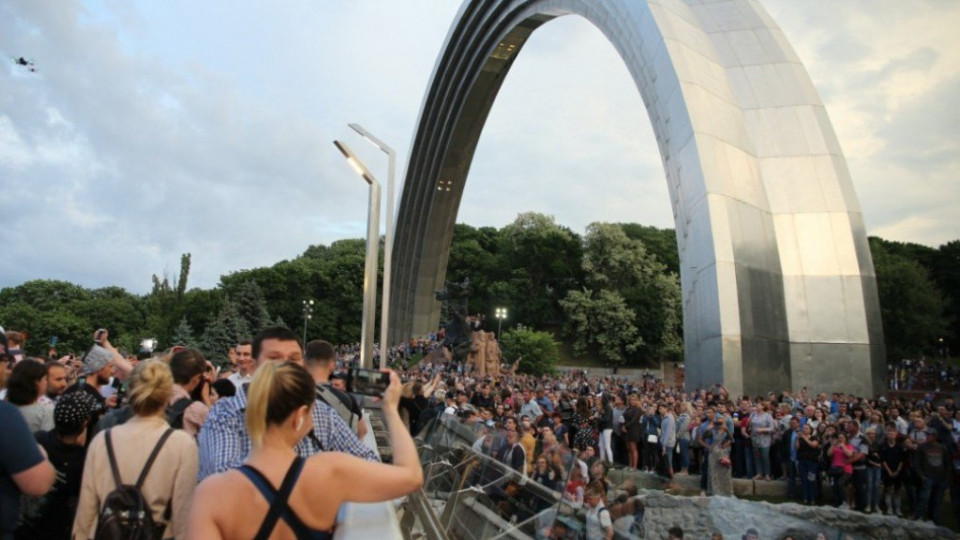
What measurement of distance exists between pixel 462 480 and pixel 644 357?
46379 millimetres

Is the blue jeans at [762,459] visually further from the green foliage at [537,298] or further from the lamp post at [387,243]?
the green foliage at [537,298]

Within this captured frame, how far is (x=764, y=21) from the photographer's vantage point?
16.8 meters

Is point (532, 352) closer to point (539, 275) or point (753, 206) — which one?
point (539, 275)

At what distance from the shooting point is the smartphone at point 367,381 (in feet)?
6.74

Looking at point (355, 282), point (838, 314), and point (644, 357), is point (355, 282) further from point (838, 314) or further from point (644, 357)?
point (838, 314)

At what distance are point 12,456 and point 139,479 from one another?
1.89 feet

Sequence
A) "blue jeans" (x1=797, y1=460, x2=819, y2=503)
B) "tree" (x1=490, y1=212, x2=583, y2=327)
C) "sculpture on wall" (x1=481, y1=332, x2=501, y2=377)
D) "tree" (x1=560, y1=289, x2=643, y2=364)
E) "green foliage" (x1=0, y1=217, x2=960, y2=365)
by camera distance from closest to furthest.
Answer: "blue jeans" (x1=797, y1=460, x2=819, y2=503), "sculpture on wall" (x1=481, y1=332, x2=501, y2=377), "green foliage" (x1=0, y1=217, x2=960, y2=365), "tree" (x1=560, y1=289, x2=643, y2=364), "tree" (x1=490, y1=212, x2=583, y2=327)

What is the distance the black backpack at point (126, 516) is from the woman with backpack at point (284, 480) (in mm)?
802

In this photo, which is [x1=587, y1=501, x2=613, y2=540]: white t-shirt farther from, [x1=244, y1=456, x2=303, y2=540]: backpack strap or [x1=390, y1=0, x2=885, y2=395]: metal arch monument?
[x1=390, y1=0, x2=885, y2=395]: metal arch monument

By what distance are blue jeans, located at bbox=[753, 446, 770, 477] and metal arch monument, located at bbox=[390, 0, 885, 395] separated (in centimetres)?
319

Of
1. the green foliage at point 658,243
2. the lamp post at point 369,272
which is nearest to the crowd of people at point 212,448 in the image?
the lamp post at point 369,272

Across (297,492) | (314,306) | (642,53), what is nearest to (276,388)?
(297,492)

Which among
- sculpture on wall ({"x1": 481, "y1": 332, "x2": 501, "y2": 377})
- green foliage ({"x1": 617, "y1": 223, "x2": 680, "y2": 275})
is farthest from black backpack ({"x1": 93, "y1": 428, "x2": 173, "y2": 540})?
green foliage ({"x1": 617, "y1": 223, "x2": 680, "y2": 275})

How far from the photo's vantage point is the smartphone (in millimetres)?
2055
